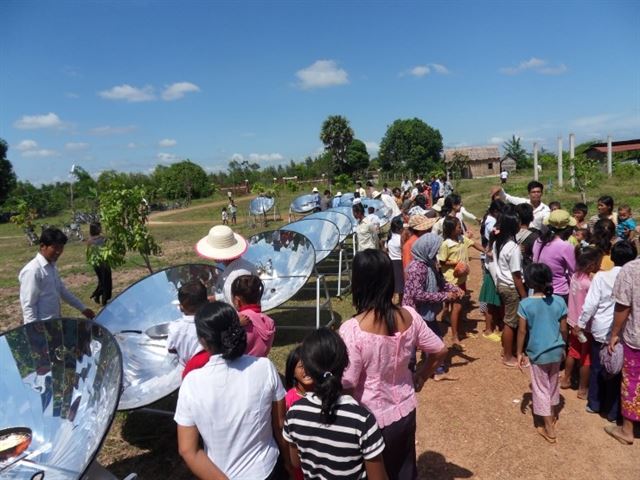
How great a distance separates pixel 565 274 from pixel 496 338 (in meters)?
1.54

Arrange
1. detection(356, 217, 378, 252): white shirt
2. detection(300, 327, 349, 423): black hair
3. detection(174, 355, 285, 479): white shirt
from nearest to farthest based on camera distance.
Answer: detection(300, 327, 349, 423): black hair, detection(174, 355, 285, 479): white shirt, detection(356, 217, 378, 252): white shirt

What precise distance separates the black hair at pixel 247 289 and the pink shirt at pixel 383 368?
1.04 metres

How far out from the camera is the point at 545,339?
3668 mm

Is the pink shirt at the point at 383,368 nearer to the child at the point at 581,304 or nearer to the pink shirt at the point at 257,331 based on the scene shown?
the pink shirt at the point at 257,331

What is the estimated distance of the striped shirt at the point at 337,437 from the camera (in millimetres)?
1832

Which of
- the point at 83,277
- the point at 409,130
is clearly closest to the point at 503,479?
the point at 83,277

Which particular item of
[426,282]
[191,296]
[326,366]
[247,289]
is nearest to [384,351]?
[326,366]

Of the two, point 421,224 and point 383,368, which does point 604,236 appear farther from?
point 383,368

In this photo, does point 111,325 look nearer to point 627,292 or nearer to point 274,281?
point 274,281

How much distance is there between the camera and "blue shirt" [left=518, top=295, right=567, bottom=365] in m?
3.66

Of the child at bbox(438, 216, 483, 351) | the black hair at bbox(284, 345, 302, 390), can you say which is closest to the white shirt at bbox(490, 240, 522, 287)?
the child at bbox(438, 216, 483, 351)

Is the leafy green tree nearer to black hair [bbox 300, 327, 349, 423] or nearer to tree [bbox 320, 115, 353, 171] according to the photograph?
tree [bbox 320, 115, 353, 171]

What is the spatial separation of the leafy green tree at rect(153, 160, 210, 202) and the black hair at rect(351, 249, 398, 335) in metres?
42.7

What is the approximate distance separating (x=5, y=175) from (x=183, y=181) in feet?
61.9
